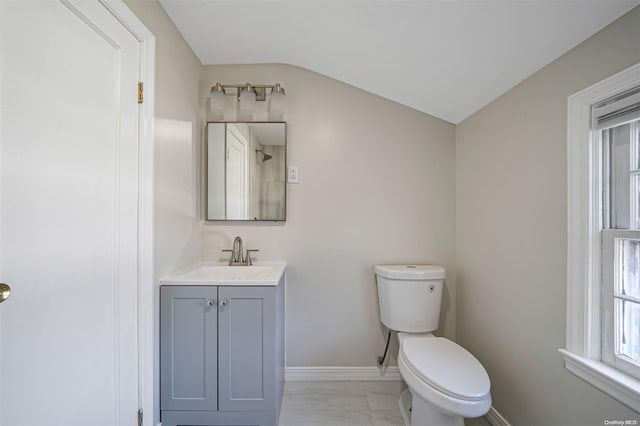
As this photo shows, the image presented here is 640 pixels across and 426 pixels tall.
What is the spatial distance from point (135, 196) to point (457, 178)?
193 centimetres

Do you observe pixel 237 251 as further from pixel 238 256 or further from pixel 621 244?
pixel 621 244

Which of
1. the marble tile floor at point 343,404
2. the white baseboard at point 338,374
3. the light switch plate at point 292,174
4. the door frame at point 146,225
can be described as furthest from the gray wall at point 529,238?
the door frame at point 146,225

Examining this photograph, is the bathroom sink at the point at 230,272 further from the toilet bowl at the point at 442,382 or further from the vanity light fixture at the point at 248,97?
the vanity light fixture at the point at 248,97

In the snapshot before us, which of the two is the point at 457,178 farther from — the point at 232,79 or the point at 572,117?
the point at 232,79

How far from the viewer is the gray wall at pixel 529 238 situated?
0.98 meters

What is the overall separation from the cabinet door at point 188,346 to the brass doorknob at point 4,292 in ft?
2.12

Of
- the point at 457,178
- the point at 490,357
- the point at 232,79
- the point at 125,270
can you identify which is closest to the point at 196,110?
the point at 232,79

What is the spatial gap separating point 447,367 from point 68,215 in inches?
64.3

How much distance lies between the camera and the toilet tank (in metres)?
1.62

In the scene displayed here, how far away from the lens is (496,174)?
1.46m

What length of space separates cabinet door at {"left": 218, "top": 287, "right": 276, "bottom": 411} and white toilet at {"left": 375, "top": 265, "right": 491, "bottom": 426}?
2.30 feet

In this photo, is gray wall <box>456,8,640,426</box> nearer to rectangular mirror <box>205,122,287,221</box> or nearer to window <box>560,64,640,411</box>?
window <box>560,64,640,411</box>

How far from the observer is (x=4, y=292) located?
26.9 inches

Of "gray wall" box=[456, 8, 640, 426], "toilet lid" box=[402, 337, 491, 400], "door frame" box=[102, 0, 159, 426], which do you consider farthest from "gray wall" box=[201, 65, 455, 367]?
"door frame" box=[102, 0, 159, 426]
